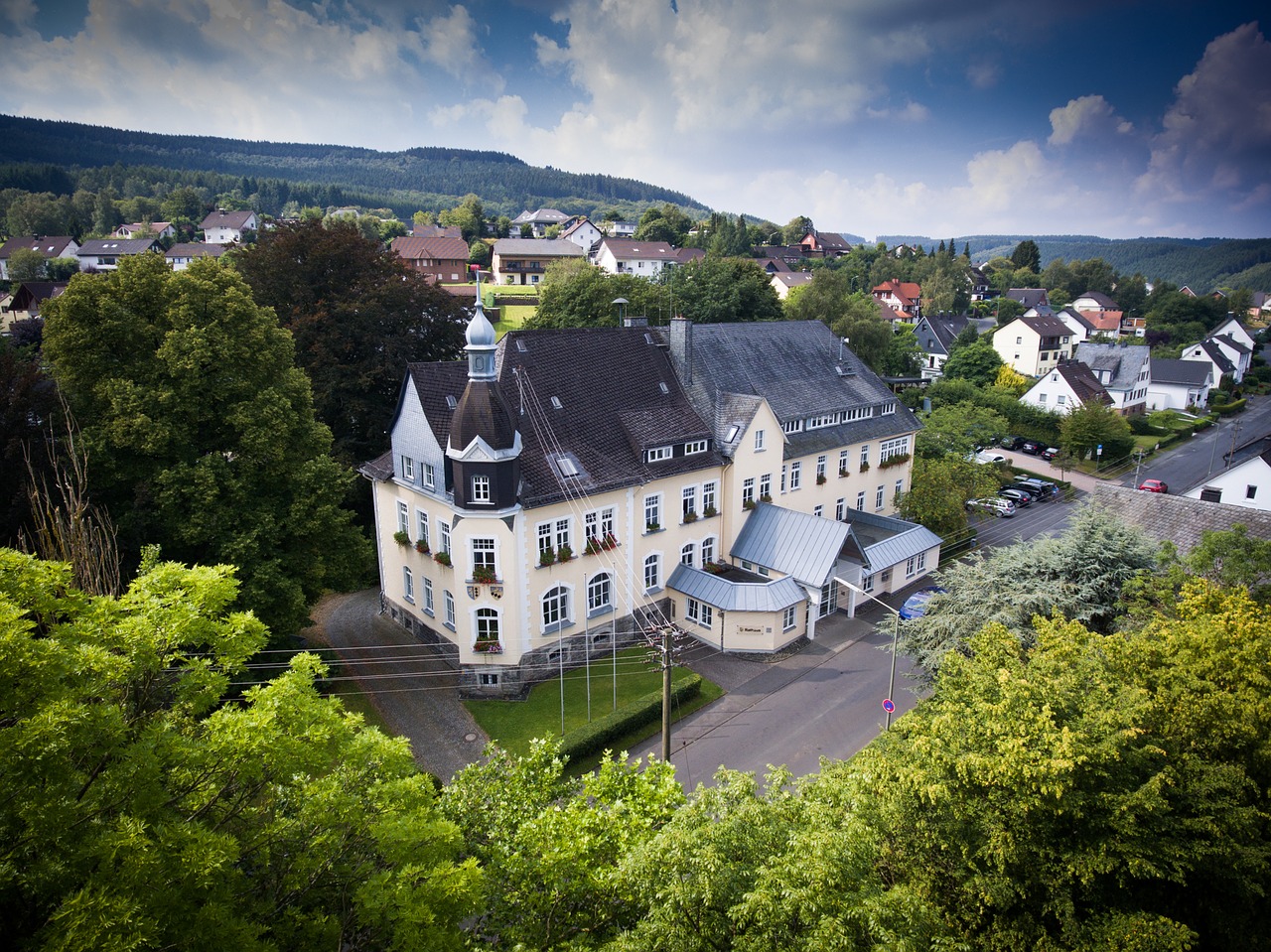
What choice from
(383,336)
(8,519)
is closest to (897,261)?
(383,336)

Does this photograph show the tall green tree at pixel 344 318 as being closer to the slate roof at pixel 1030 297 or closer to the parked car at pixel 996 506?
the parked car at pixel 996 506

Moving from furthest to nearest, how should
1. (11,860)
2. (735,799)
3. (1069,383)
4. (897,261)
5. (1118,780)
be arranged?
(897,261)
(1069,383)
(1118,780)
(735,799)
(11,860)

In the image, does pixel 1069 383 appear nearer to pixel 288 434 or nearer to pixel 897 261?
pixel 288 434

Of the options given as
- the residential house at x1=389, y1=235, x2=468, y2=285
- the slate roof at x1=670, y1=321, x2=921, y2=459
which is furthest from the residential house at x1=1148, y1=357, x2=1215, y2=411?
the residential house at x1=389, y1=235, x2=468, y2=285

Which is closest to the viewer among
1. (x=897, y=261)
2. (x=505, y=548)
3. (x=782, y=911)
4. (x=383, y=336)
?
(x=782, y=911)

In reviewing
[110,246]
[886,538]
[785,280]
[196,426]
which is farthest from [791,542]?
[110,246]

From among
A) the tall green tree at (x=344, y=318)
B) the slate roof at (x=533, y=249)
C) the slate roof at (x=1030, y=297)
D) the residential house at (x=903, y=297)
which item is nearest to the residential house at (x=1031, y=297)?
the slate roof at (x=1030, y=297)

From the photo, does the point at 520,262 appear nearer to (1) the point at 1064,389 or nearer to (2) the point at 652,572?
(1) the point at 1064,389
